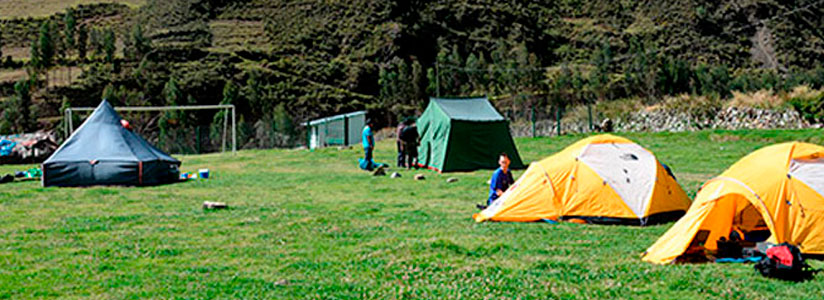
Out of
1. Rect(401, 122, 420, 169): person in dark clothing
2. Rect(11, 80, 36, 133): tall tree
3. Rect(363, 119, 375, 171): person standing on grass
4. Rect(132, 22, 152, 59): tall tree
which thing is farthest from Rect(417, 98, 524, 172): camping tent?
Rect(132, 22, 152, 59): tall tree

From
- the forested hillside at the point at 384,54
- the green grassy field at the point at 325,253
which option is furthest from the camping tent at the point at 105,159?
the forested hillside at the point at 384,54

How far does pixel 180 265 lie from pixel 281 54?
8266cm

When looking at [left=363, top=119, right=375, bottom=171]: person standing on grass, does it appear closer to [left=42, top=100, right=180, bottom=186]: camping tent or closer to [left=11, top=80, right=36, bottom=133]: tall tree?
[left=42, top=100, right=180, bottom=186]: camping tent

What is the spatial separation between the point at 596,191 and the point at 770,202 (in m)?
3.03

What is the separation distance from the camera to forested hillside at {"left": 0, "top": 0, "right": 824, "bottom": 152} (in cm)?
6988

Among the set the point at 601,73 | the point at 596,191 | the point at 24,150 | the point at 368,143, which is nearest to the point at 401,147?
the point at 368,143

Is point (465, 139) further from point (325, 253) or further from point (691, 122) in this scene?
point (691, 122)

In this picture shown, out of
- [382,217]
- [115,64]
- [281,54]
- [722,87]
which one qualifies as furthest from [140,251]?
[281,54]

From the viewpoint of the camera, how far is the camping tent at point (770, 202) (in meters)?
7.69

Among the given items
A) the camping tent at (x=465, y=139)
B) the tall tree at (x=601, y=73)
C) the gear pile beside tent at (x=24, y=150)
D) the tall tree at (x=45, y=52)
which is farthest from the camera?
the tall tree at (x=45, y=52)

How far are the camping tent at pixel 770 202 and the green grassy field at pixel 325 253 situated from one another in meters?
0.36

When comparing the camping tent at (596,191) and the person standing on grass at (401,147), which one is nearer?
the camping tent at (596,191)

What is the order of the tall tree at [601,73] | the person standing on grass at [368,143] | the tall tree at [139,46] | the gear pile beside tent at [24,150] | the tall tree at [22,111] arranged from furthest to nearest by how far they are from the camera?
the tall tree at [139,46] → the tall tree at [601,73] → the tall tree at [22,111] → the gear pile beside tent at [24,150] → the person standing on grass at [368,143]

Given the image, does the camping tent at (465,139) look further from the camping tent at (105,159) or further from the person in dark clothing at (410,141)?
the camping tent at (105,159)
